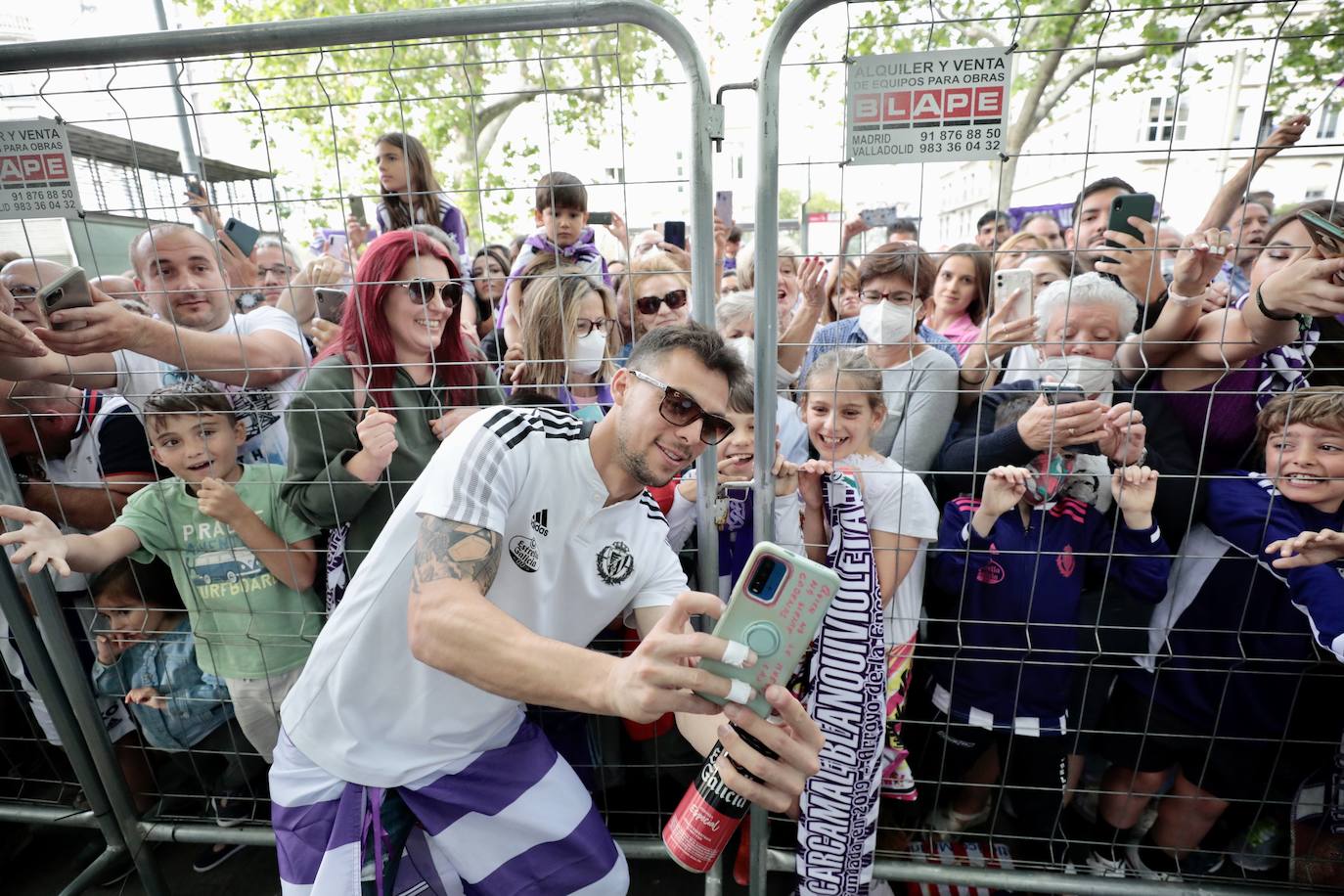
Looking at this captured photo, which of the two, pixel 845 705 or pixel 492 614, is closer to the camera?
pixel 492 614

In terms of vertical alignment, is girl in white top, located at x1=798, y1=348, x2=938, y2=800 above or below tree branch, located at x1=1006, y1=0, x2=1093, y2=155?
below

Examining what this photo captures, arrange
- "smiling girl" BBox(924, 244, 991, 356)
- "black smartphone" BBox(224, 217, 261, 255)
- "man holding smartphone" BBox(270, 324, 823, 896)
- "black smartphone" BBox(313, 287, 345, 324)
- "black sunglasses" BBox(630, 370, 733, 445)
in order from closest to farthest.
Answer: "man holding smartphone" BBox(270, 324, 823, 896) → "black sunglasses" BBox(630, 370, 733, 445) → "black smartphone" BBox(224, 217, 261, 255) → "black smartphone" BBox(313, 287, 345, 324) → "smiling girl" BBox(924, 244, 991, 356)

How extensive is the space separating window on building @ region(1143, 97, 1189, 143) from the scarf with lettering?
3.54 ft

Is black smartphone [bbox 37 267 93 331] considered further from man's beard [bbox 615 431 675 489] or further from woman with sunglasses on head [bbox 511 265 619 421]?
man's beard [bbox 615 431 675 489]

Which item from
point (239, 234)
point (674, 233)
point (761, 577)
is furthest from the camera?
point (674, 233)

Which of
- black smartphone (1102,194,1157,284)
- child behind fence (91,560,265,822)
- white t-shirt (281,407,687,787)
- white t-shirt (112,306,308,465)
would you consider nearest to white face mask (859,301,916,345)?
black smartphone (1102,194,1157,284)

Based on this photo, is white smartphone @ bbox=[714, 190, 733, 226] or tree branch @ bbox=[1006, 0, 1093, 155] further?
tree branch @ bbox=[1006, 0, 1093, 155]

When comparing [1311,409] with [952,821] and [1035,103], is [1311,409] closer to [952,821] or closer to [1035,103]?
[952,821]

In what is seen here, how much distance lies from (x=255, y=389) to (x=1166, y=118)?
2.83m

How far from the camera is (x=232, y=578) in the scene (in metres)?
2.37

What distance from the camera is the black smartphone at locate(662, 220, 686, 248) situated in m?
2.90

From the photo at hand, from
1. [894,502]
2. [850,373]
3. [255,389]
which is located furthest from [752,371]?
[255,389]

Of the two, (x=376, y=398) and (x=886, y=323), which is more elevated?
(x=886, y=323)

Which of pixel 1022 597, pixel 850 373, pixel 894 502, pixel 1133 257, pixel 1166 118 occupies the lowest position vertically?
pixel 1022 597
